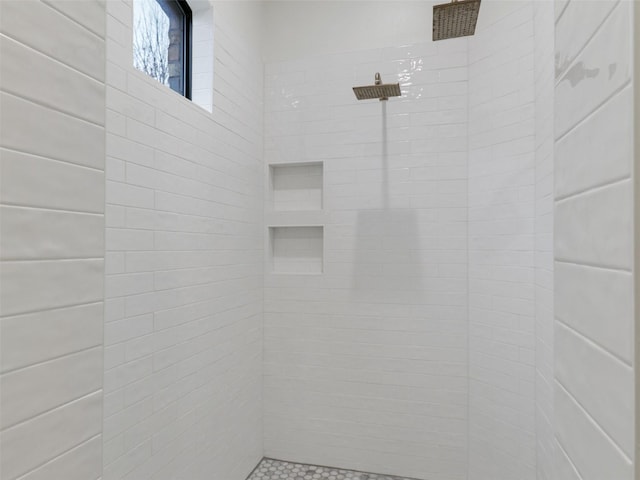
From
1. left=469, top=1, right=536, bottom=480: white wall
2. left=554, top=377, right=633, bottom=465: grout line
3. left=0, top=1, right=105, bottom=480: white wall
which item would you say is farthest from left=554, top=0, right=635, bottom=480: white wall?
left=469, top=1, right=536, bottom=480: white wall

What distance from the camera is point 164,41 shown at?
6.53ft

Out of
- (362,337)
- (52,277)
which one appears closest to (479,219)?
(362,337)

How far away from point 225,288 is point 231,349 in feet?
1.19

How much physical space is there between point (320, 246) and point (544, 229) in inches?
53.9

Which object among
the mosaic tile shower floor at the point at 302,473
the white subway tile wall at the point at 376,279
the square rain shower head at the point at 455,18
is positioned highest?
the square rain shower head at the point at 455,18

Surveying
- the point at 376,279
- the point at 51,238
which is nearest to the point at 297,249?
the point at 376,279

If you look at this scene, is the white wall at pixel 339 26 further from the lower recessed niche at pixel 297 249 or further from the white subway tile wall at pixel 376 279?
the lower recessed niche at pixel 297 249

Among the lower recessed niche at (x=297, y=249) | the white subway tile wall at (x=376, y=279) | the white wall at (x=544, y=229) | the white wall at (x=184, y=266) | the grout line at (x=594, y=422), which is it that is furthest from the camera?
the lower recessed niche at (x=297, y=249)

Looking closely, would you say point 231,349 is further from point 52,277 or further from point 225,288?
point 52,277

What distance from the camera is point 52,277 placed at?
55cm

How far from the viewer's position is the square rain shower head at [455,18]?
159 cm

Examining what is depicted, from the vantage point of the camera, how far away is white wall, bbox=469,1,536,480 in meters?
2.06

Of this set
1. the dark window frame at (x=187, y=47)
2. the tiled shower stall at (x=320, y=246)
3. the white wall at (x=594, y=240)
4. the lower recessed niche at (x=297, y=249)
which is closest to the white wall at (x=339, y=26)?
the tiled shower stall at (x=320, y=246)

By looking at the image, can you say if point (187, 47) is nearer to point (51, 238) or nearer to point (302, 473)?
point (51, 238)
